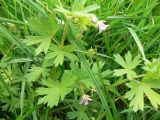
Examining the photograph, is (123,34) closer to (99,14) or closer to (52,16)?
(99,14)


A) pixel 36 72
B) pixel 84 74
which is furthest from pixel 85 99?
pixel 36 72

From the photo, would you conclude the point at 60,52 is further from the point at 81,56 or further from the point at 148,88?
the point at 148,88

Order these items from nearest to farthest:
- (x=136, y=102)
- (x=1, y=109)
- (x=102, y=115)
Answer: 1. (x=136, y=102)
2. (x=102, y=115)
3. (x=1, y=109)

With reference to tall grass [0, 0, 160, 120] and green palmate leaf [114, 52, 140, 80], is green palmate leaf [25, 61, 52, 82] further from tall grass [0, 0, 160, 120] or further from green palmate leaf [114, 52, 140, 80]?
green palmate leaf [114, 52, 140, 80]

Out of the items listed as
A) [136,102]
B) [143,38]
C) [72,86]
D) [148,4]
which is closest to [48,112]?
[72,86]

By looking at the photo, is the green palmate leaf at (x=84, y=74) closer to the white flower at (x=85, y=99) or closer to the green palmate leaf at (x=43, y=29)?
the white flower at (x=85, y=99)

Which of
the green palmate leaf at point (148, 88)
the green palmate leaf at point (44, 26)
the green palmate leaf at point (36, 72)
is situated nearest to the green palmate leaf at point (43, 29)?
the green palmate leaf at point (44, 26)
